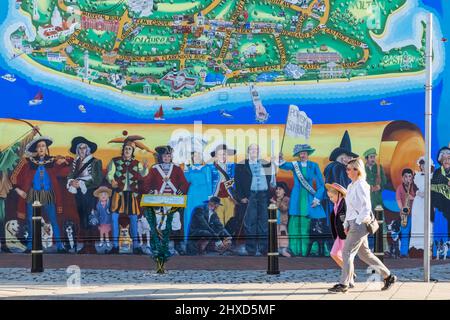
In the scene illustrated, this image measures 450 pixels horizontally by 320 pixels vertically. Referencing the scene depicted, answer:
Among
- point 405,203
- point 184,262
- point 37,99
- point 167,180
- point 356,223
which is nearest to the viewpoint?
point 356,223

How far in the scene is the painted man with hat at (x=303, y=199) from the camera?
16453 millimetres

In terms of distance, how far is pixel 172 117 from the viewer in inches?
653

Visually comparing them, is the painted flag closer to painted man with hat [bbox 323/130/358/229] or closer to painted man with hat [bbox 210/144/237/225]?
painted man with hat [bbox 323/130/358/229]

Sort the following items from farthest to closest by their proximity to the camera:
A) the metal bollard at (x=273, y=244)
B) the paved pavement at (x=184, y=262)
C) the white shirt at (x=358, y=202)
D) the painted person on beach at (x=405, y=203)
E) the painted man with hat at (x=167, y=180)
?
the painted man with hat at (x=167, y=180) < the painted person on beach at (x=405, y=203) < the paved pavement at (x=184, y=262) < the metal bollard at (x=273, y=244) < the white shirt at (x=358, y=202)

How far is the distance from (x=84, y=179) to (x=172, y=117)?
180 centimetres

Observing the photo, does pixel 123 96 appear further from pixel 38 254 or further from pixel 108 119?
pixel 38 254

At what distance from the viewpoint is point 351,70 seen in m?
16.4

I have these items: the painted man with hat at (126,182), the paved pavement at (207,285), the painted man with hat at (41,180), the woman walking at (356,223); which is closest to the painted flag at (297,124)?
the painted man with hat at (126,182)

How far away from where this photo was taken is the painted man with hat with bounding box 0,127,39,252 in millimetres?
16609

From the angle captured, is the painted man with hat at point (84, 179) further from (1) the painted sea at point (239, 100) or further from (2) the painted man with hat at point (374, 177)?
(2) the painted man with hat at point (374, 177)

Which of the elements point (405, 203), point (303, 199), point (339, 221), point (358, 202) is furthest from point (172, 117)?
point (358, 202)

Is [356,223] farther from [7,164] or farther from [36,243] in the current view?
[7,164]

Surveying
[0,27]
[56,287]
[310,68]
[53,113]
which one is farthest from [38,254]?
[310,68]

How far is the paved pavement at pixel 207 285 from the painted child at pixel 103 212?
1867 mm
